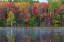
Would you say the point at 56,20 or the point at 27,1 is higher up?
the point at 27,1

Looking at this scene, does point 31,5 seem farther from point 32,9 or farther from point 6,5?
point 6,5

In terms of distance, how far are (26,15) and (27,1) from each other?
1.74 m

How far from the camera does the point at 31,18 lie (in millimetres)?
23219

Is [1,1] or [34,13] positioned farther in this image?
[1,1]

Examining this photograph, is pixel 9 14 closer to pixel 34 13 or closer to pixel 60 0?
pixel 34 13

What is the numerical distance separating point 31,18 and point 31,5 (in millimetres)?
1514

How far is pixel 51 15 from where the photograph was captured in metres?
23.6

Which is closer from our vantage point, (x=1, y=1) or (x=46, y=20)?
(x=46, y=20)

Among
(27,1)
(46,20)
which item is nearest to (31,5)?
(27,1)

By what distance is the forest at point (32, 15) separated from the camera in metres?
23.1

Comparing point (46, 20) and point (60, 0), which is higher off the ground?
point (60, 0)

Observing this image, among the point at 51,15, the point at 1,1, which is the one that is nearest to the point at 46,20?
the point at 51,15

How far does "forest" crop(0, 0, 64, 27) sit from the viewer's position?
23125 millimetres

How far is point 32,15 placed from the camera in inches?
933
